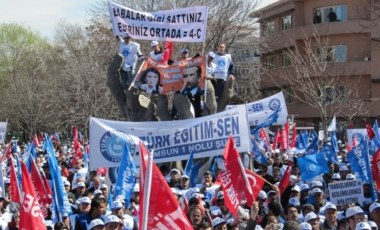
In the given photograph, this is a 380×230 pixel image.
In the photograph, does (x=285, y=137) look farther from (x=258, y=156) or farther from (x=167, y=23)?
(x=167, y=23)

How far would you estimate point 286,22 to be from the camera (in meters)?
55.1

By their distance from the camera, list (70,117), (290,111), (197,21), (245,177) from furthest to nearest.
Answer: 1. (290,111)
2. (70,117)
3. (197,21)
4. (245,177)

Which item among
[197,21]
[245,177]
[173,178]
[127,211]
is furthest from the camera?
[197,21]

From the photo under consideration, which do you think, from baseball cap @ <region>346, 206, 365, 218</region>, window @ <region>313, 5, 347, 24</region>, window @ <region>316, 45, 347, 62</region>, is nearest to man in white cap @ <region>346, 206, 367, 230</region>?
baseball cap @ <region>346, 206, 365, 218</region>

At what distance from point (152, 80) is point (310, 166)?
4738mm

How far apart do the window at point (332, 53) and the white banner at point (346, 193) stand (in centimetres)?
3135

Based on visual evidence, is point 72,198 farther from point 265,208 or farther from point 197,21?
point 197,21

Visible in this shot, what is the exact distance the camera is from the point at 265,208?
11523 mm

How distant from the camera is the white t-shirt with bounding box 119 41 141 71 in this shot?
18.4 metres

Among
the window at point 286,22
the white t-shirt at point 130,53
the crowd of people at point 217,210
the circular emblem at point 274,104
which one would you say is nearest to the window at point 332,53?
the window at point 286,22

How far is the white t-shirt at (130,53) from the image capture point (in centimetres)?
1844

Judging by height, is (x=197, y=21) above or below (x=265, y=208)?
above

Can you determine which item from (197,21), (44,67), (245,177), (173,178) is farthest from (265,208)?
(44,67)

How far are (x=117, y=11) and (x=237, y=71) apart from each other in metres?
31.3
